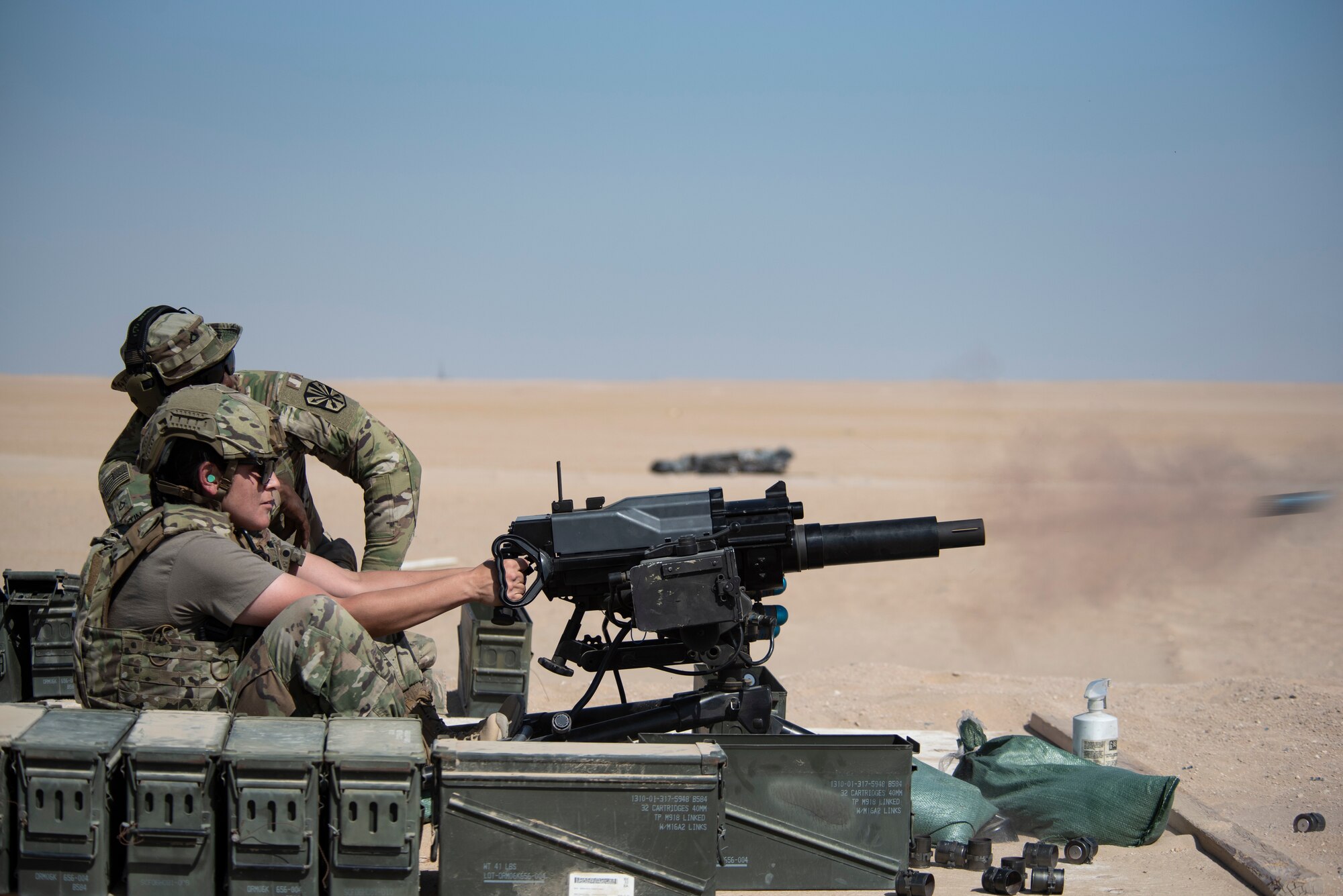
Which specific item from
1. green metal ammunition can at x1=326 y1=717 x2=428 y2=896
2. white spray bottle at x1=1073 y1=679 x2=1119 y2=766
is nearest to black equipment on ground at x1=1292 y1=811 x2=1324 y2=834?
white spray bottle at x1=1073 y1=679 x2=1119 y2=766

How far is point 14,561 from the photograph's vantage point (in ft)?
43.0

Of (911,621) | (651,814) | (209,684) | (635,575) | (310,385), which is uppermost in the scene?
(310,385)

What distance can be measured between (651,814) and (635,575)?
0.86 meters

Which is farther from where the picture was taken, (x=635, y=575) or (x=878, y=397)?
(x=878, y=397)

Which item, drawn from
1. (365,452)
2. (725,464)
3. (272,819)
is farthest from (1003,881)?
(725,464)

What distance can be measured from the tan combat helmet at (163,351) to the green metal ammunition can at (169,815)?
250cm

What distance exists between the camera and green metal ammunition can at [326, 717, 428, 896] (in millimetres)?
3531

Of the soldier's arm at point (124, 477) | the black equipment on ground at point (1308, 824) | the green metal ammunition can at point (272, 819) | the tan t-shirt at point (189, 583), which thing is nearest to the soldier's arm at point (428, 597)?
the tan t-shirt at point (189, 583)

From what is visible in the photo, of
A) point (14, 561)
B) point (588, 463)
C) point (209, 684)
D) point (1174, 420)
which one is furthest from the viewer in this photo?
point (1174, 420)

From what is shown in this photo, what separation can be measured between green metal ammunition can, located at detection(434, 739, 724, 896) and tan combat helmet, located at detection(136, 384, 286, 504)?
120cm

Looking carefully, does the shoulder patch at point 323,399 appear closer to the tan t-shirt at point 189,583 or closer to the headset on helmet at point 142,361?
the headset on helmet at point 142,361

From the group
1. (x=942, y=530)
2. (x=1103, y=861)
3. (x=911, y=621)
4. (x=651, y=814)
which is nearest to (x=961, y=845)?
(x=1103, y=861)

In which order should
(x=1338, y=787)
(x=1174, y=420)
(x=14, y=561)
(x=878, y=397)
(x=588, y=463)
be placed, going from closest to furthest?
(x=1338, y=787) < (x=14, y=561) < (x=588, y=463) < (x=1174, y=420) < (x=878, y=397)

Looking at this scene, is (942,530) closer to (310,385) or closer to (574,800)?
(574,800)
